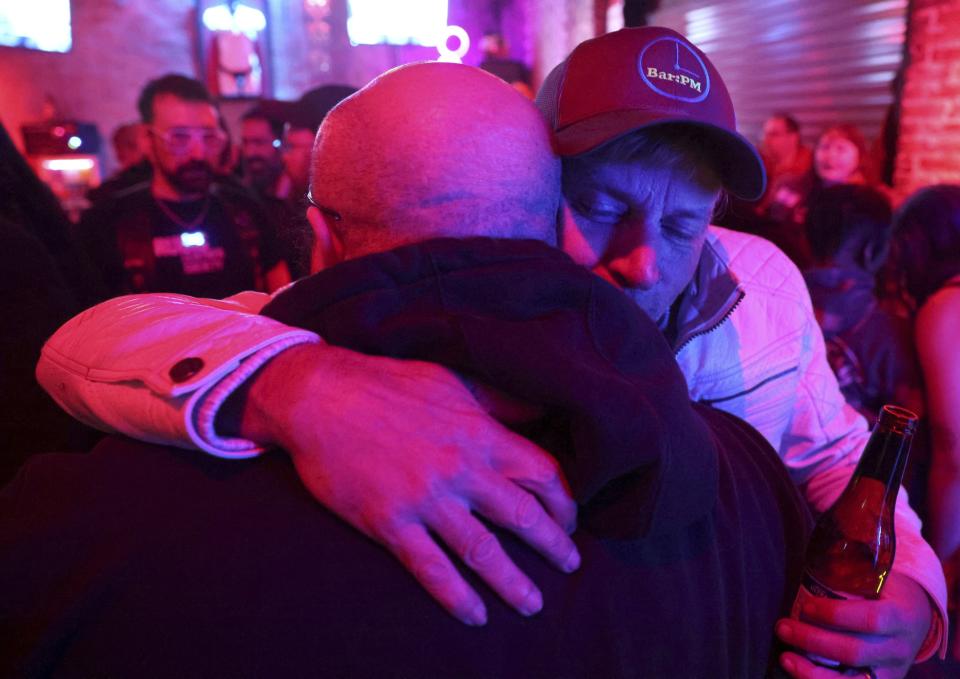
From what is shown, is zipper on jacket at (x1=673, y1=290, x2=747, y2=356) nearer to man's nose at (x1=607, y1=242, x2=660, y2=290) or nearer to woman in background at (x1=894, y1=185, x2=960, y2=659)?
man's nose at (x1=607, y1=242, x2=660, y2=290)

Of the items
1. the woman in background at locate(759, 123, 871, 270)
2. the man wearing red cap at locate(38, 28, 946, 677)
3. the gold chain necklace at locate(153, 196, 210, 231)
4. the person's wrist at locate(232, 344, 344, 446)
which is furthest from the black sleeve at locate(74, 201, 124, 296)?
the woman in background at locate(759, 123, 871, 270)

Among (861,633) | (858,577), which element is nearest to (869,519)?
(858,577)

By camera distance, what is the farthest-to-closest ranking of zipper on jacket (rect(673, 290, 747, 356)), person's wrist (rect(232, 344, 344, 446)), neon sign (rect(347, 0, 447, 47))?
neon sign (rect(347, 0, 447, 47))
zipper on jacket (rect(673, 290, 747, 356))
person's wrist (rect(232, 344, 344, 446))

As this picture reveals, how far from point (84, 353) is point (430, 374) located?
54cm

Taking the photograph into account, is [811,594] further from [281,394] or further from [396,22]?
[396,22]

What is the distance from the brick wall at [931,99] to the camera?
3912mm

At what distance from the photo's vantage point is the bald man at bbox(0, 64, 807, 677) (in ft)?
2.25

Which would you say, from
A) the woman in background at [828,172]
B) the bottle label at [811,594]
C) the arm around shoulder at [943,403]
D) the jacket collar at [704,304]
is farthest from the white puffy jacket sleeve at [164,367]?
the woman in background at [828,172]

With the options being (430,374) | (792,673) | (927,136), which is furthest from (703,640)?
(927,136)

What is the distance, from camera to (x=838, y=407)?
1.61 metres

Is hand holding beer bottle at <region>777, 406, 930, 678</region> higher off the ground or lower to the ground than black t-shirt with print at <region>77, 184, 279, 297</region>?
lower

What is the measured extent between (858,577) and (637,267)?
27.4 inches

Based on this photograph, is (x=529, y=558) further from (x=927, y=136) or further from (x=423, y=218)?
(x=927, y=136)

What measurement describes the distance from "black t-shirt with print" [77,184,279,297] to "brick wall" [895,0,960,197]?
401cm
